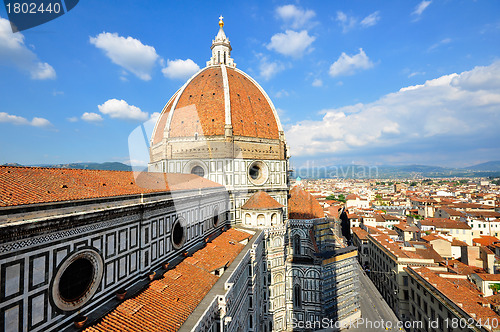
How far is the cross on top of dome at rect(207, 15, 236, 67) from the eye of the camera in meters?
29.0

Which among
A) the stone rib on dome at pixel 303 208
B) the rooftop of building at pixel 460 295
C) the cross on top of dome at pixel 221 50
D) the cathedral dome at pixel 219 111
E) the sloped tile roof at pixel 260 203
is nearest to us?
the rooftop of building at pixel 460 295

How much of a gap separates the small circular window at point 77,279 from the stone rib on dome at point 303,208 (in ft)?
72.3

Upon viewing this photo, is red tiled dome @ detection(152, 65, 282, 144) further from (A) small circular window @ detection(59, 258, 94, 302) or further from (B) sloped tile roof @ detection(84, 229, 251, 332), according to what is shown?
(A) small circular window @ detection(59, 258, 94, 302)

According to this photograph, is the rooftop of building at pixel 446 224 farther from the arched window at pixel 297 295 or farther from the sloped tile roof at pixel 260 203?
the sloped tile roof at pixel 260 203

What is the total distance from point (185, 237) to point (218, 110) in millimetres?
13619

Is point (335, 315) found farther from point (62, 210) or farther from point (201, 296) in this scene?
point (62, 210)

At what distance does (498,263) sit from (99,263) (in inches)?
1626

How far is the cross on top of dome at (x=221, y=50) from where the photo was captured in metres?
29.0

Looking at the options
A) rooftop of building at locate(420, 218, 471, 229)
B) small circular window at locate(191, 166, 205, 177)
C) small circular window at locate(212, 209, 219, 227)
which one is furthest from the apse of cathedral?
rooftop of building at locate(420, 218, 471, 229)

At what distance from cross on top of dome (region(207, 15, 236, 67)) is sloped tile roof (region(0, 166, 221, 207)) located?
21443mm

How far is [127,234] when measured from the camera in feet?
30.2

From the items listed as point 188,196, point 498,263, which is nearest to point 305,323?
point 188,196

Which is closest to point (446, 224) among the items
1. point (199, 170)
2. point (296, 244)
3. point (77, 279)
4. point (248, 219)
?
point (296, 244)

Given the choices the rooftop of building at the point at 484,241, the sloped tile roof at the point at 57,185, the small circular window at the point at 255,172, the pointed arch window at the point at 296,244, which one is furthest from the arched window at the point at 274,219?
the rooftop of building at the point at 484,241
